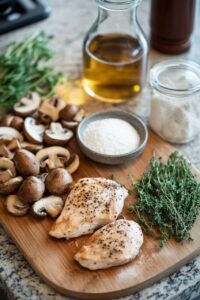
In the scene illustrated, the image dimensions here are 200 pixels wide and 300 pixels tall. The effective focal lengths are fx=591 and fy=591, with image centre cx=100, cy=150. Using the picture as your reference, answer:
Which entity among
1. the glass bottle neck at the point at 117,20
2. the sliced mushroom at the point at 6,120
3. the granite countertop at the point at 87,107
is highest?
the glass bottle neck at the point at 117,20

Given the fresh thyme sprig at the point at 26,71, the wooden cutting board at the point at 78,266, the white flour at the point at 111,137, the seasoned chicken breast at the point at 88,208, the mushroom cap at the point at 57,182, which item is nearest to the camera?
the wooden cutting board at the point at 78,266

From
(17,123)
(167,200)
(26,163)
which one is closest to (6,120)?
(17,123)

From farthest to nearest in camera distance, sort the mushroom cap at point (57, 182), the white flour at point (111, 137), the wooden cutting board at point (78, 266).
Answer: the white flour at point (111, 137)
the mushroom cap at point (57, 182)
the wooden cutting board at point (78, 266)

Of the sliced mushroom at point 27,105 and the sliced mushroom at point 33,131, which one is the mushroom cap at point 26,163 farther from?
the sliced mushroom at point 27,105

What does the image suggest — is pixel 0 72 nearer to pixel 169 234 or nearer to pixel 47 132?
pixel 47 132

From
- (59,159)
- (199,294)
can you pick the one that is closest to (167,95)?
(59,159)

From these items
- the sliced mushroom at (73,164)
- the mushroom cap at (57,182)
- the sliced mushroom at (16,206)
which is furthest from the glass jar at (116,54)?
the sliced mushroom at (16,206)

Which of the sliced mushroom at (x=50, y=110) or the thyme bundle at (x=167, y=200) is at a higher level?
the sliced mushroom at (x=50, y=110)

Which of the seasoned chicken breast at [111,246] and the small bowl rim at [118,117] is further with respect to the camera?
the small bowl rim at [118,117]
